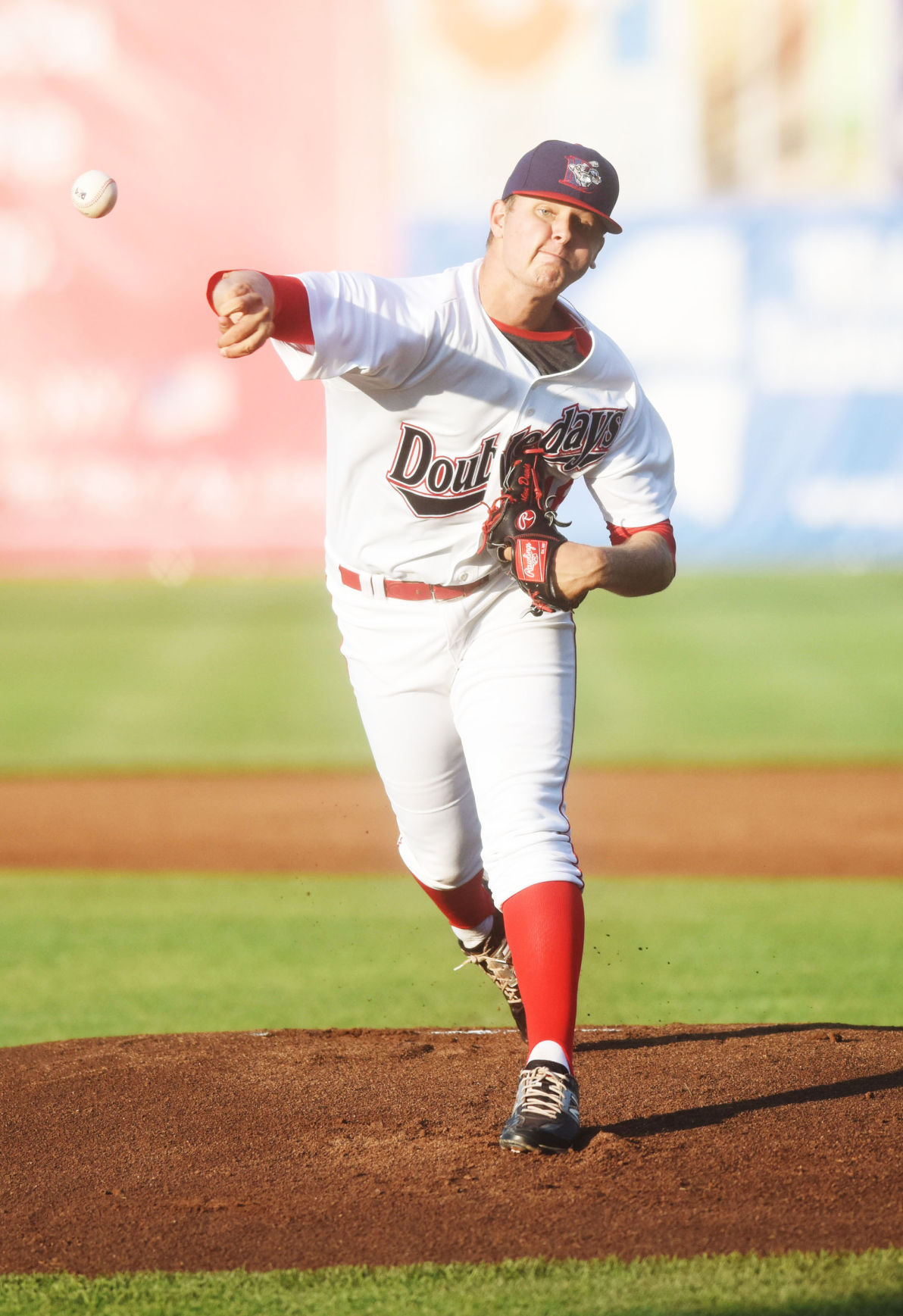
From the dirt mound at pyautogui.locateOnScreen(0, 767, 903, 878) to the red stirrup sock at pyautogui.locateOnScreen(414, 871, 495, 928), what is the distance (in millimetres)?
2656

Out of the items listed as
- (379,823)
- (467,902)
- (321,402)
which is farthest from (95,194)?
(321,402)

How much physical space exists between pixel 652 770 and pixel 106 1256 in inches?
227

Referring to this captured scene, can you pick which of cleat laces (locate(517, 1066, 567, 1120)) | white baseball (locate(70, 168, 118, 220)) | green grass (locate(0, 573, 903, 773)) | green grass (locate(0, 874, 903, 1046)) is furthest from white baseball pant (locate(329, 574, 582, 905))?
green grass (locate(0, 573, 903, 773))

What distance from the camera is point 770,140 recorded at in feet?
50.0

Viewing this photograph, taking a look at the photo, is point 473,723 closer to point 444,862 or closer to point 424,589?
point 424,589

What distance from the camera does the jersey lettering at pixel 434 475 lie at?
301 centimetres

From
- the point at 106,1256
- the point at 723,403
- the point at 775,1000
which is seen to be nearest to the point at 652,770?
the point at 775,1000

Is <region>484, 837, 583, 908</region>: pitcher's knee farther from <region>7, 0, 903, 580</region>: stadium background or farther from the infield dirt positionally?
<region>7, 0, 903, 580</region>: stadium background

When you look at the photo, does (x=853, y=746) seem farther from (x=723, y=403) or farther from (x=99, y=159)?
(x=99, y=159)

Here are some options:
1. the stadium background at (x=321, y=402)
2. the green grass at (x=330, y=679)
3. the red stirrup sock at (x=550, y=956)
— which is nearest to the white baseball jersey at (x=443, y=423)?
the red stirrup sock at (x=550, y=956)

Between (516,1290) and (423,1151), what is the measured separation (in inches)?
24.6

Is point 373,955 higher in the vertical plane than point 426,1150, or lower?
lower

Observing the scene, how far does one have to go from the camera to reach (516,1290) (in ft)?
7.40

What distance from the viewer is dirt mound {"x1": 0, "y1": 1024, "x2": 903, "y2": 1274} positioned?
2451mm
